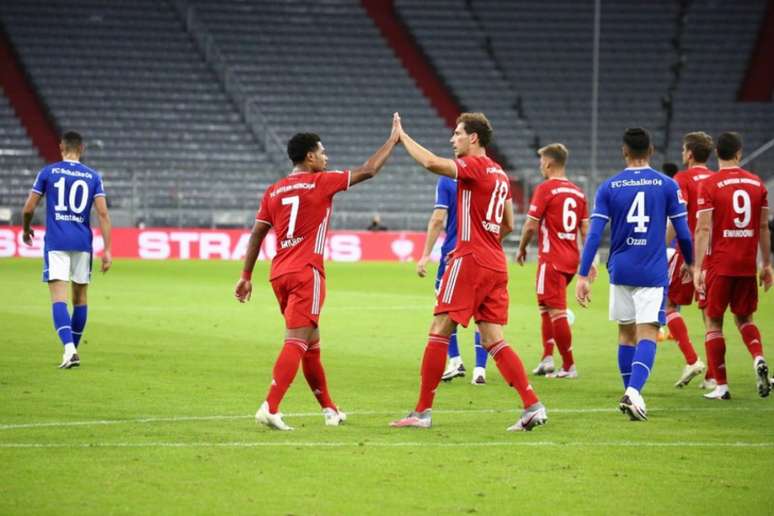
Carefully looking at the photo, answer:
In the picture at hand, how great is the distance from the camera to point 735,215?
36.3 feet

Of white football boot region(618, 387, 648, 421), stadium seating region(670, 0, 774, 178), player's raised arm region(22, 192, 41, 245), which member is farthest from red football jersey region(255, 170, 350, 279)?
stadium seating region(670, 0, 774, 178)

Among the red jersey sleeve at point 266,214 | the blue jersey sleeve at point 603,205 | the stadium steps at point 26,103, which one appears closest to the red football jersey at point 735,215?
the blue jersey sleeve at point 603,205

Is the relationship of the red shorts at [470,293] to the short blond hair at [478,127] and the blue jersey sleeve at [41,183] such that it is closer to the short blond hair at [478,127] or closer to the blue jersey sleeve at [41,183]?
the short blond hair at [478,127]

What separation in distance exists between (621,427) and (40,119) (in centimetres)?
3584

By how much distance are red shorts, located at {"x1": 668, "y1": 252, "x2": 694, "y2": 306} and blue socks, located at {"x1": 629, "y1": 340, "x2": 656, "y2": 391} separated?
266 centimetres

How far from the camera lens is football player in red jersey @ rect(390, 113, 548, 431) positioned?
9.12 m

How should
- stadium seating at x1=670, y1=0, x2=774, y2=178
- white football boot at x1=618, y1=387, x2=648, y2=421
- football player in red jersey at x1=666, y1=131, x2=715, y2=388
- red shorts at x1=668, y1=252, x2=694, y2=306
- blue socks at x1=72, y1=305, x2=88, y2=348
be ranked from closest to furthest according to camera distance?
white football boot at x1=618, y1=387, x2=648, y2=421
football player in red jersey at x1=666, y1=131, x2=715, y2=388
red shorts at x1=668, y1=252, x2=694, y2=306
blue socks at x1=72, y1=305, x2=88, y2=348
stadium seating at x1=670, y1=0, x2=774, y2=178

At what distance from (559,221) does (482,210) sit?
12.7 ft

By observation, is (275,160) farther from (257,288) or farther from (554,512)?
(554,512)

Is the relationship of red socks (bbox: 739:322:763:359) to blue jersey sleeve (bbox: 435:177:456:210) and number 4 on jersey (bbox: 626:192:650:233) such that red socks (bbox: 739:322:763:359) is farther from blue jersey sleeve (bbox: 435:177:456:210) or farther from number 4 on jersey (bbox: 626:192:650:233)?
blue jersey sleeve (bbox: 435:177:456:210)

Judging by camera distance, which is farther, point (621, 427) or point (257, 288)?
point (257, 288)

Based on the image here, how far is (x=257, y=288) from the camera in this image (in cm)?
2538

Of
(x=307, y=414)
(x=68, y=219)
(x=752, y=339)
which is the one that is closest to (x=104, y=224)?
(x=68, y=219)

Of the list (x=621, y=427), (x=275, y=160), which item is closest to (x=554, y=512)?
(x=621, y=427)
